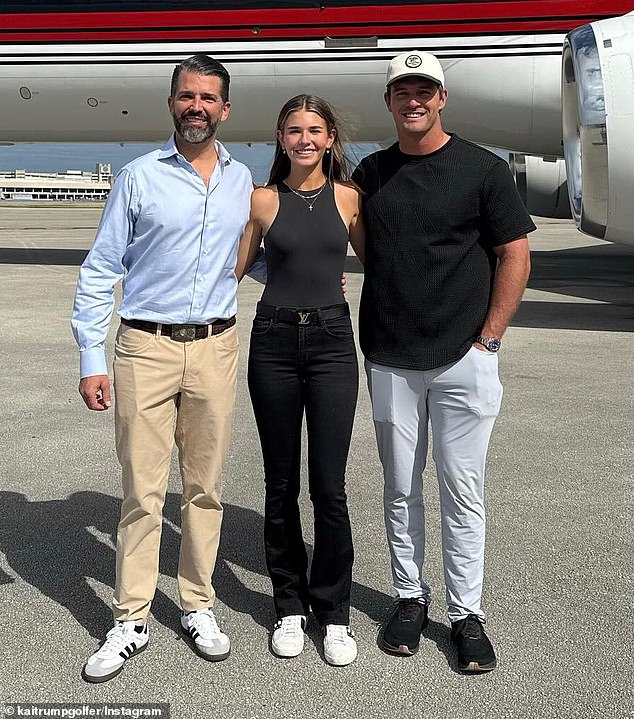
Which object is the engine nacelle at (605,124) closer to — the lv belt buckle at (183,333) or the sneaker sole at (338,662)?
the lv belt buckle at (183,333)

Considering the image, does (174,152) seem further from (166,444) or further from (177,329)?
(166,444)

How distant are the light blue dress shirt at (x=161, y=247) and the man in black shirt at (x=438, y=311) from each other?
49cm

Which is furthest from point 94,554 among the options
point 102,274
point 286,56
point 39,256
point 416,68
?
point 39,256

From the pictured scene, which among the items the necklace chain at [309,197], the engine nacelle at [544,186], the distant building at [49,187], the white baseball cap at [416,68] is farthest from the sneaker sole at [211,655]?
the distant building at [49,187]

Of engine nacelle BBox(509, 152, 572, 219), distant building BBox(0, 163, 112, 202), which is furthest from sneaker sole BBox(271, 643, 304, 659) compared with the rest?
distant building BBox(0, 163, 112, 202)

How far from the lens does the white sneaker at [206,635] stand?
108 inches

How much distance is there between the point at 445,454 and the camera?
2.88 m

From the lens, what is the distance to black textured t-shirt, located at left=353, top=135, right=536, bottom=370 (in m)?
2.74

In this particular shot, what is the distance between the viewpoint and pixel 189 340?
9.19 ft

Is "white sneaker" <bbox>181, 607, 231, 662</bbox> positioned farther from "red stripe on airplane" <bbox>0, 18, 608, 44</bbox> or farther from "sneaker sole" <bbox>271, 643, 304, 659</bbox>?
"red stripe on airplane" <bbox>0, 18, 608, 44</bbox>

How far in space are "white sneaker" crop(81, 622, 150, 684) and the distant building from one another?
112263mm

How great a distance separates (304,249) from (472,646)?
1372 millimetres

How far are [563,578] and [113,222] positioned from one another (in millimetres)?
2122

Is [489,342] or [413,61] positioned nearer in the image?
[413,61]
